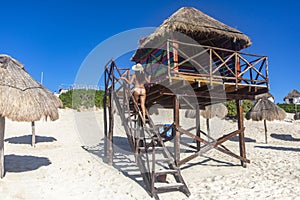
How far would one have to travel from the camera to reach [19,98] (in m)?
5.34

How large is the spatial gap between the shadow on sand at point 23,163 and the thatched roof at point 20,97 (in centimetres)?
197

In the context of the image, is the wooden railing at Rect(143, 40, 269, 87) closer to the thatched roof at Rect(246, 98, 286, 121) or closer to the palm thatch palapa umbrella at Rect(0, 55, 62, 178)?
the palm thatch palapa umbrella at Rect(0, 55, 62, 178)

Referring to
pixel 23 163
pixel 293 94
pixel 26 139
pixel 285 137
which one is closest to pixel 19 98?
pixel 23 163

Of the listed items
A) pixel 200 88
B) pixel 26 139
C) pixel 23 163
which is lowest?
pixel 23 163

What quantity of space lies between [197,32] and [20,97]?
5189mm

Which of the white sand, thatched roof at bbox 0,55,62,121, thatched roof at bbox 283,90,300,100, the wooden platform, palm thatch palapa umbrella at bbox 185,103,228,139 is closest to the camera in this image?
the white sand

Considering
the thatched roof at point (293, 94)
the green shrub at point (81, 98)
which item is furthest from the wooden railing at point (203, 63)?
the thatched roof at point (293, 94)

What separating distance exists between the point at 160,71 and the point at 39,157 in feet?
17.0

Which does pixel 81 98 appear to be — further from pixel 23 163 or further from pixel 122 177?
pixel 122 177

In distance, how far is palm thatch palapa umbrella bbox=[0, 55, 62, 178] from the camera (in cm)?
516

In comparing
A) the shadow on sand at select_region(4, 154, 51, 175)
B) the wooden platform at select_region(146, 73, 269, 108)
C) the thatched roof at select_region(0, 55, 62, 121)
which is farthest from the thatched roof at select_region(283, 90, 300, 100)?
the thatched roof at select_region(0, 55, 62, 121)

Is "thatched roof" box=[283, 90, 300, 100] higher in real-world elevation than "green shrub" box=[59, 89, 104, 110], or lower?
higher

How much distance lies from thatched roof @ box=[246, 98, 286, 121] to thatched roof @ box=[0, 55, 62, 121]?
40.4 feet

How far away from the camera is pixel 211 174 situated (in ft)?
21.6
